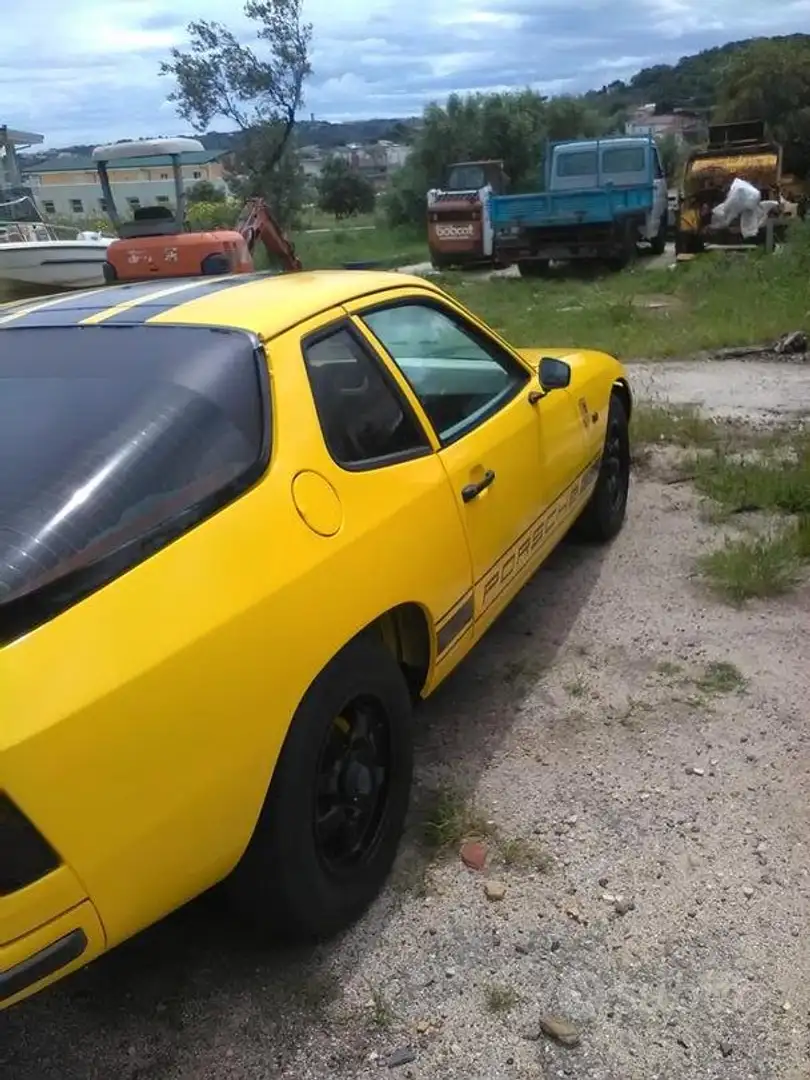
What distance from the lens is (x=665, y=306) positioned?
13.5 meters

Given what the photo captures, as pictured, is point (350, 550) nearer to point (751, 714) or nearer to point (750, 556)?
point (751, 714)

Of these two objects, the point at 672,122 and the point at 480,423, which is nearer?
the point at 480,423

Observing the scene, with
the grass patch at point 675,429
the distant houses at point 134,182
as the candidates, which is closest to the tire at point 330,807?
the grass patch at point 675,429

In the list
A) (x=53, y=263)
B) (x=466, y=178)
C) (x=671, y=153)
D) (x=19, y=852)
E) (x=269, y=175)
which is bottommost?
(x=671, y=153)

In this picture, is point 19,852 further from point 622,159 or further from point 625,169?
point 622,159

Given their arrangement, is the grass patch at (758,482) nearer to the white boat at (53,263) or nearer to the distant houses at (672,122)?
the white boat at (53,263)

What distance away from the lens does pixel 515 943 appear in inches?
103

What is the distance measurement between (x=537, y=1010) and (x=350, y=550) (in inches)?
45.1

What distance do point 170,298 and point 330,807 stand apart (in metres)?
1.52

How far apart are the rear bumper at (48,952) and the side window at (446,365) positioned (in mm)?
1811

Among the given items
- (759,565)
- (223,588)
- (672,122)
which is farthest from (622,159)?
(672,122)

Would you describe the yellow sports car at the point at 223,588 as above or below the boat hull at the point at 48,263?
above

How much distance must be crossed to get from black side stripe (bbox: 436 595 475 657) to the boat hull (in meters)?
14.3

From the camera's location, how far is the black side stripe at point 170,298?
289 centimetres
